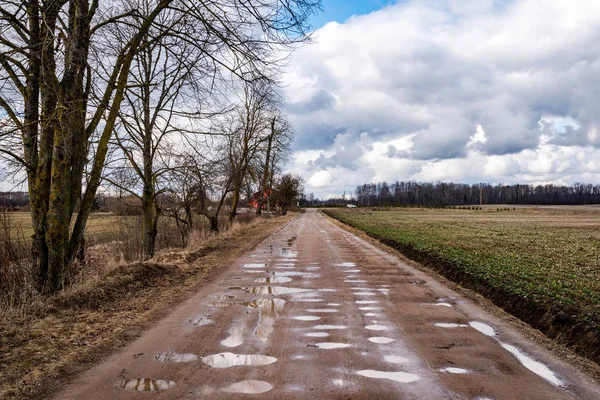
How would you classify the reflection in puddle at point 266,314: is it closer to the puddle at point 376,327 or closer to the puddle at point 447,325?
the puddle at point 376,327

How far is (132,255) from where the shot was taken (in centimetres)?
1498

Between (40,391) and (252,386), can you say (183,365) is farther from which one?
(40,391)

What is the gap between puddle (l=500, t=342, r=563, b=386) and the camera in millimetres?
4344

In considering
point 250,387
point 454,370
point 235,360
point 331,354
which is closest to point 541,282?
point 454,370

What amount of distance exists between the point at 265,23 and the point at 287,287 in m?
5.18

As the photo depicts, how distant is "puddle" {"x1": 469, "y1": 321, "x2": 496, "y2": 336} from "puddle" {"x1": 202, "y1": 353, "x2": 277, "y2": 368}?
3.16 meters

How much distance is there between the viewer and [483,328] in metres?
6.20

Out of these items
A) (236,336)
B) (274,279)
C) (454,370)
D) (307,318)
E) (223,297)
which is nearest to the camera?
(454,370)

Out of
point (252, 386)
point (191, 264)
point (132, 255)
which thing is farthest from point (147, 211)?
point (252, 386)

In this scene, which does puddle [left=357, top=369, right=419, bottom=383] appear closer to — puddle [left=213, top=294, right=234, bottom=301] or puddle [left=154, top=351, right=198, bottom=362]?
puddle [left=154, top=351, right=198, bottom=362]

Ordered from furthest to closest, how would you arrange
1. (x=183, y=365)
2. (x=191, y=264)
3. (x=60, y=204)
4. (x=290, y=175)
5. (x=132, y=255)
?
(x=290, y=175), (x=132, y=255), (x=191, y=264), (x=60, y=204), (x=183, y=365)

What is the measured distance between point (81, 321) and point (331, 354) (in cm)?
387

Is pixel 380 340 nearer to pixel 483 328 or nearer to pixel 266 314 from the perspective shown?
pixel 483 328

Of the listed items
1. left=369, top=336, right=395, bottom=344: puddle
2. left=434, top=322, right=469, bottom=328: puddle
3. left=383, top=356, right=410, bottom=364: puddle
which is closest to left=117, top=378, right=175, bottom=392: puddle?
left=383, top=356, right=410, bottom=364: puddle
